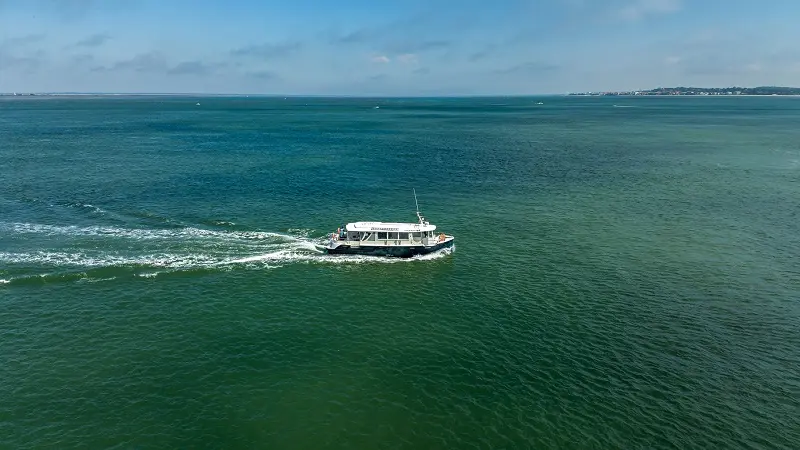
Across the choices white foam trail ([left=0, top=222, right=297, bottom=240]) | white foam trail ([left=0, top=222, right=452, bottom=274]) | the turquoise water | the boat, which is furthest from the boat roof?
white foam trail ([left=0, top=222, right=297, bottom=240])

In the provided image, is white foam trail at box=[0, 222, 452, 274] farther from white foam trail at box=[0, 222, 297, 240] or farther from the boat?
the boat

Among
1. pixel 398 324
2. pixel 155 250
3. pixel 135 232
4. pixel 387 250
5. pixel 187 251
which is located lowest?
pixel 398 324

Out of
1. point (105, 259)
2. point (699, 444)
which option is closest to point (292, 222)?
point (105, 259)

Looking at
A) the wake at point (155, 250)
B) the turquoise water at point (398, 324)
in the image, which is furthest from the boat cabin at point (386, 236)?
the turquoise water at point (398, 324)

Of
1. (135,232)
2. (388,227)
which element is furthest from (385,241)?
(135,232)

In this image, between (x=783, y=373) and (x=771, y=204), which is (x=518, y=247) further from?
(x=771, y=204)

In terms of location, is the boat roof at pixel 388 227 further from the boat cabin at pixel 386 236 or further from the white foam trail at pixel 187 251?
the white foam trail at pixel 187 251

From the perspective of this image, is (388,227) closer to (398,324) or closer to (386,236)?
(386,236)
